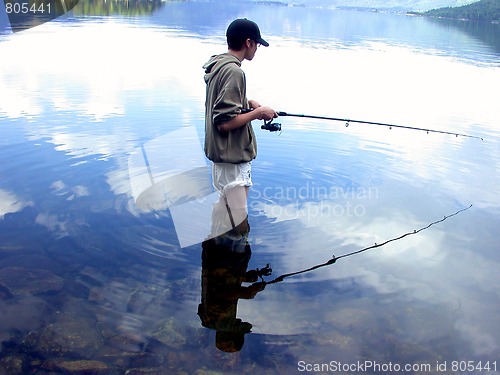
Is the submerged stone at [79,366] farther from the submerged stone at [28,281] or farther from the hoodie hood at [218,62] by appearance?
the hoodie hood at [218,62]

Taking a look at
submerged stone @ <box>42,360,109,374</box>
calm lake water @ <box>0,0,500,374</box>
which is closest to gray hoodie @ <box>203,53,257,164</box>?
→ calm lake water @ <box>0,0,500,374</box>

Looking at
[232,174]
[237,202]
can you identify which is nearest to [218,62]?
[232,174]

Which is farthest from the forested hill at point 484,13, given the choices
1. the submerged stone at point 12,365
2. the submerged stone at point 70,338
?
the submerged stone at point 12,365

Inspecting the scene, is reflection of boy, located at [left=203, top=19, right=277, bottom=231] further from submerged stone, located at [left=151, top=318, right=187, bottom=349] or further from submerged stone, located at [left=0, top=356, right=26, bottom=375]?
submerged stone, located at [left=0, top=356, right=26, bottom=375]

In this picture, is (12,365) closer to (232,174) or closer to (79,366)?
(79,366)

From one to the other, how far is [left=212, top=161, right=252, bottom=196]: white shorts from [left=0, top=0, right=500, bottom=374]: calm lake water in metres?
1.01

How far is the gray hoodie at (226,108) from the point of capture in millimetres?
4805

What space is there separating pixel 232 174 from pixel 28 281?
2511mm

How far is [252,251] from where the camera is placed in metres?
6.06

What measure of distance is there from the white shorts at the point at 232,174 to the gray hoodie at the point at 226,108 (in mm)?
146

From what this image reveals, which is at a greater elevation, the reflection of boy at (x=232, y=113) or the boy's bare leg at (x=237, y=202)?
the reflection of boy at (x=232, y=113)

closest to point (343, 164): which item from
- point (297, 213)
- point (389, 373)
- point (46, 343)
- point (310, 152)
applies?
point (310, 152)

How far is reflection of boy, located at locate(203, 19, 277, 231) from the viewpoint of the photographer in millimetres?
4828

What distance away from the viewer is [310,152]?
33.9 ft
